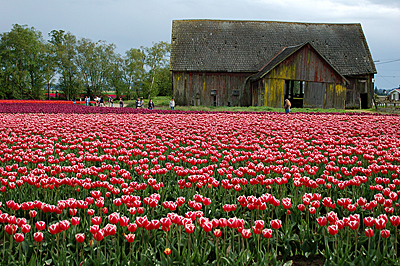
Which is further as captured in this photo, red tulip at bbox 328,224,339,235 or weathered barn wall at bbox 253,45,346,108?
weathered barn wall at bbox 253,45,346,108

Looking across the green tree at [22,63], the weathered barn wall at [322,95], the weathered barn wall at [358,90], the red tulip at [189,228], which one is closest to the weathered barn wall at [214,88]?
the weathered barn wall at [322,95]

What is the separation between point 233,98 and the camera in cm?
3500

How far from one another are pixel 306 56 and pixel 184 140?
26036mm

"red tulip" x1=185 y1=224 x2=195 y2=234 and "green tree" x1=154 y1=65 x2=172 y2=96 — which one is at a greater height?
"green tree" x1=154 y1=65 x2=172 y2=96

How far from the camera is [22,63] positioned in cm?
6800

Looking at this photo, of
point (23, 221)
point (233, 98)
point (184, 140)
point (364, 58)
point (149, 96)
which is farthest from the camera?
point (149, 96)

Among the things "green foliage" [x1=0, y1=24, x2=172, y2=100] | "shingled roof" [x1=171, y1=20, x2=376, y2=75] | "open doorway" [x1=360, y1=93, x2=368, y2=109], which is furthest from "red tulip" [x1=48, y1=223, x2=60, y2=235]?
"green foliage" [x1=0, y1=24, x2=172, y2=100]

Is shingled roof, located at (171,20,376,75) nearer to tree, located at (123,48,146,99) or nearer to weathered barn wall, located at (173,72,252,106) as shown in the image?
weathered barn wall, located at (173,72,252,106)

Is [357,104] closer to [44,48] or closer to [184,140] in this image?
[184,140]

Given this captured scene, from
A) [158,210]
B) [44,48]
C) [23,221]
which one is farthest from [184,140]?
[44,48]

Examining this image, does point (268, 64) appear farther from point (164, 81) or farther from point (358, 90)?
point (164, 81)

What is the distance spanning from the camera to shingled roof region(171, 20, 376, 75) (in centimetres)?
3528

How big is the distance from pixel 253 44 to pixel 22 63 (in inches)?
2094

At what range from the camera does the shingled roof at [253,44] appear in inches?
1389
